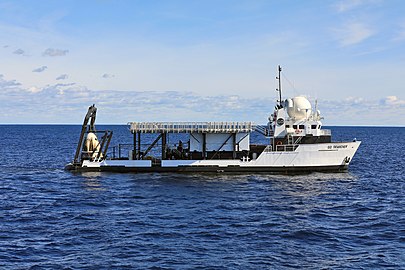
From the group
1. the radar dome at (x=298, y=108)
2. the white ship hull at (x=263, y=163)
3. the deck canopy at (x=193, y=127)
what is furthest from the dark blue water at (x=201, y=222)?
the radar dome at (x=298, y=108)

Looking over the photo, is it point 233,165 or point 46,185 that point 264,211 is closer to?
point 233,165

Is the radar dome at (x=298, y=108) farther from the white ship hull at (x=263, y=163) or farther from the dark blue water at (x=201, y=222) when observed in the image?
the dark blue water at (x=201, y=222)

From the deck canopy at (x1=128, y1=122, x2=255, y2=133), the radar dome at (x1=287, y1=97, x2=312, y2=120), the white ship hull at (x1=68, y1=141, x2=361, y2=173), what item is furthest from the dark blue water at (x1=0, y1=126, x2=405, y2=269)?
the radar dome at (x1=287, y1=97, x2=312, y2=120)

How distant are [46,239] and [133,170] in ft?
88.9

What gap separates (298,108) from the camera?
58.8 m

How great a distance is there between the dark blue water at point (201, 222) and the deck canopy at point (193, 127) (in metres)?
5.58

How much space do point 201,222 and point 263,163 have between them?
23.6m

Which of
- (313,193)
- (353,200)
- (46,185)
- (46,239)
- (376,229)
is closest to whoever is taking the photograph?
(46,239)

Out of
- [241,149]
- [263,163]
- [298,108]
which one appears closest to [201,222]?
[263,163]

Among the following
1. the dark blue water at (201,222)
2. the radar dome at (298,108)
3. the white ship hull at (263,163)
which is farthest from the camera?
the radar dome at (298,108)

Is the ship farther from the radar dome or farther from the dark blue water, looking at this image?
the dark blue water

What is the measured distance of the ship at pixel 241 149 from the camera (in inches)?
2176

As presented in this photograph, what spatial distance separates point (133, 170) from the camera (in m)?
56.0

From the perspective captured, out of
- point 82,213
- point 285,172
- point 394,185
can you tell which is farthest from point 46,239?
point 394,185
